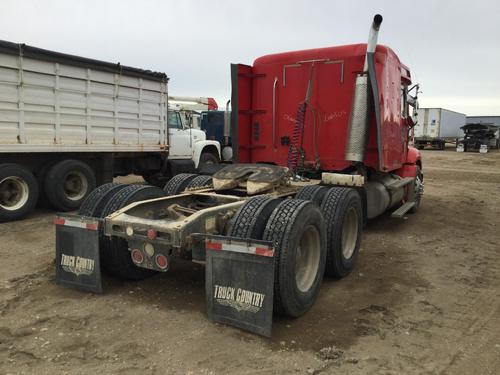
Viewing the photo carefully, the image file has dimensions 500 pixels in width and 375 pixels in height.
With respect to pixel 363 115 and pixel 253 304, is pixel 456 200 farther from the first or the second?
pixel 253 304

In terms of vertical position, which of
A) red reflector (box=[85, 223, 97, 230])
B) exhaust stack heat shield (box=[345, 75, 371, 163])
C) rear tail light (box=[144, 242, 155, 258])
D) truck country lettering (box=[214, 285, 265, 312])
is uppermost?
exhaust stack heat shield (box=[345, 75, 371, 163])

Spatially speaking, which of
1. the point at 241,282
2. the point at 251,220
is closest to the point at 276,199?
the point at 251,220

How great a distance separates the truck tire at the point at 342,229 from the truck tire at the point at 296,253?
23.2 inches

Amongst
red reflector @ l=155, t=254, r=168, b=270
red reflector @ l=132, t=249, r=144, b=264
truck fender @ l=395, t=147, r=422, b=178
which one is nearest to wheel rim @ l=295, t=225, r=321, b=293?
red reflector @ l=155, t=254, r=168, b=270

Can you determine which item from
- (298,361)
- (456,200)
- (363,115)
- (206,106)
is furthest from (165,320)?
(206,106)

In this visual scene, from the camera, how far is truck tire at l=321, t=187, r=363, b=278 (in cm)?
505

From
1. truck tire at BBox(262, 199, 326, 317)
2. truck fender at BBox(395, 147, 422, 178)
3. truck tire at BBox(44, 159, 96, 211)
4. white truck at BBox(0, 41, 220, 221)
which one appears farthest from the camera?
truck fender at BBox(395, 147, 422, 178)

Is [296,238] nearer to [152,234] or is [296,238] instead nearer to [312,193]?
[152,234]

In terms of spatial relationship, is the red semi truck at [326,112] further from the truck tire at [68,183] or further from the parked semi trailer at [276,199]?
the truck tire at [68,183]

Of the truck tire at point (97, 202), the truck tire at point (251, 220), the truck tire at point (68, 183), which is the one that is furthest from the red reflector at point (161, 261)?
the truck tire at point (68, 183)

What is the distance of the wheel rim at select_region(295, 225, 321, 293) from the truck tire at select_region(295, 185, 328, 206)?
42.7 inches

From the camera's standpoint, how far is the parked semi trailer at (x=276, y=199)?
369 centimetres

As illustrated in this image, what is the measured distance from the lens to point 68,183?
9.84 m

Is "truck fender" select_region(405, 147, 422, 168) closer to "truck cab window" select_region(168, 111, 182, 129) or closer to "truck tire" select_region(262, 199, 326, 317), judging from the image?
"truck tire" select_region(262, 199, 326, 317)
